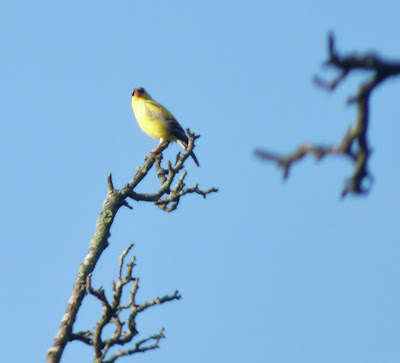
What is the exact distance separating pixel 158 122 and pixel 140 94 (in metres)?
1.52

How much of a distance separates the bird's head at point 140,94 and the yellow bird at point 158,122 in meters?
0.27

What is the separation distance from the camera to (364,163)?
201cm

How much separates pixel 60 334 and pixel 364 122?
464cm

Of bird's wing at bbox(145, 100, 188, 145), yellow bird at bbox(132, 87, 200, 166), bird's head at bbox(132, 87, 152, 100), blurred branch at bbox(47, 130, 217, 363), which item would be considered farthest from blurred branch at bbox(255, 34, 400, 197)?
bird's head at bbox(132, 87, 152, 100)

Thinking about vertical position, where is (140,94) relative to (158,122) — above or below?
above

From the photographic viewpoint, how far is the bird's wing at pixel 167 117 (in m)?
12.0

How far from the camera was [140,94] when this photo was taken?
1358cm

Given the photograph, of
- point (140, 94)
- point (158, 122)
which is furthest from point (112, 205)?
point (140, 94)

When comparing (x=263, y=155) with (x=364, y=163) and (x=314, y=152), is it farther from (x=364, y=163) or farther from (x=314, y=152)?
(x=364, y=163)

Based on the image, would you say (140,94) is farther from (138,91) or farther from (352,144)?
(352,144)

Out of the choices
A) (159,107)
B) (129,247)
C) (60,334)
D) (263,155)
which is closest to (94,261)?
(129,247)

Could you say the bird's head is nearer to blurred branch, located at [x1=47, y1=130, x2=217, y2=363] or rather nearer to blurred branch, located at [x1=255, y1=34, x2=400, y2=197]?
blurred branch, located at [x1=47, y1=130, x2=217, y2=363]

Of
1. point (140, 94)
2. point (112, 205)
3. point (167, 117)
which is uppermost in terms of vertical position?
point (140, 94)

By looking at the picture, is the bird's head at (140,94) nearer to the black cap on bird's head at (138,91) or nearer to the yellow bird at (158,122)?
the black cap on bird's head at (138,91)
